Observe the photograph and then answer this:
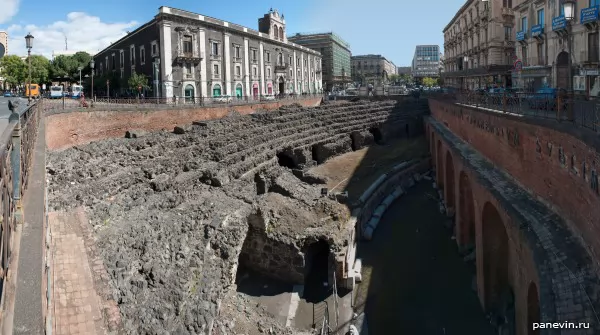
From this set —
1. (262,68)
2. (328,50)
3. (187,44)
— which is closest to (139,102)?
(187,44)

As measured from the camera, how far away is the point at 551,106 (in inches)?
464

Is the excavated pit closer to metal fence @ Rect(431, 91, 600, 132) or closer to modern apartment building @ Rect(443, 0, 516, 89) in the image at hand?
metal fence @ Rect(431, 91, 600, 132)

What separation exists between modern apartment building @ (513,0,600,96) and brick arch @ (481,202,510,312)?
7.13 metres

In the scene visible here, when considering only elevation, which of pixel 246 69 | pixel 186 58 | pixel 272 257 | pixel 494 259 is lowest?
pixel 272 257

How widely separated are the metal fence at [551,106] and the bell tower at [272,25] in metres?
40.0

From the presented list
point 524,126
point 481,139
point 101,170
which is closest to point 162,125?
point 101,170

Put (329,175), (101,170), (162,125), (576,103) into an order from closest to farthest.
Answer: (576,103)
(101,170)
(162,125)
(329,175)

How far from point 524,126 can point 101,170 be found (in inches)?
549

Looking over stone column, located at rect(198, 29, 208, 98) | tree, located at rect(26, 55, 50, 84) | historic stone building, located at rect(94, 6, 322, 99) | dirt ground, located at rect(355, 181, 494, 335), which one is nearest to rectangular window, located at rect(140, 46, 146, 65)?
historic stone building, located at rect(94, 6, 322, 99)

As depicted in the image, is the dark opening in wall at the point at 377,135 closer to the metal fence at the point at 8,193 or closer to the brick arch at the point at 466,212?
the brick arch at the point at 466,212

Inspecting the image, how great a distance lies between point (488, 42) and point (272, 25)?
84.5 feet

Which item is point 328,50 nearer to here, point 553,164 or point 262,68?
point 262,68

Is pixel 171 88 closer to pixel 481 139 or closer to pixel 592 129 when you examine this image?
pixel 481 139

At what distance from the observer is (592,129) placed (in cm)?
854
